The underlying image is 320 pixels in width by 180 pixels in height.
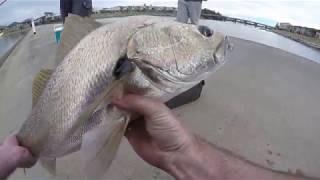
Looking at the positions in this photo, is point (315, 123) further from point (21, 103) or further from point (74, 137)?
point (74, 137)

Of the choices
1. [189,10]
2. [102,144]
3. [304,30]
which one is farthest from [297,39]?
[102,144]

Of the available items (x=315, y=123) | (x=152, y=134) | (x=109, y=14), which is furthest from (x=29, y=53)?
(x=152, y=134)

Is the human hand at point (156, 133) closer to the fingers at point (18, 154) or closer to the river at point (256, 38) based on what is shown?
the fingers at point (18, 154)

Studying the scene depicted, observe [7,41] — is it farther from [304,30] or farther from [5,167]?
[5,167]

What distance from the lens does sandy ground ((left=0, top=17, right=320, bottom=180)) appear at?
2266 mm

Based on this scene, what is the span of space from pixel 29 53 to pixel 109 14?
1.23 metres

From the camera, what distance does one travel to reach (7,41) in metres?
4.84

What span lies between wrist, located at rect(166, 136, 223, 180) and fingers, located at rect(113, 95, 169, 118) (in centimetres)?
17

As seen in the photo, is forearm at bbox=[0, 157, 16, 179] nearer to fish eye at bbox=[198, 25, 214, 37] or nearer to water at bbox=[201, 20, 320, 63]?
fish eye at bbox=[198, 25, 214, 37]

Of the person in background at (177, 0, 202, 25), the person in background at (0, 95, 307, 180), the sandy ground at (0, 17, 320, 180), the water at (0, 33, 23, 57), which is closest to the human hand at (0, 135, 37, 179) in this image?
the person in background at (0, 95, 307, 180)

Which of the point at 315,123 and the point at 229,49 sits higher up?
the point at 229,49

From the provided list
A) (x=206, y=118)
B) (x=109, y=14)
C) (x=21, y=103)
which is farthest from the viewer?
(x=109, y=14)

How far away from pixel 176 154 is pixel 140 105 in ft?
0.73

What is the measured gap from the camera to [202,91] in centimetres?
314
